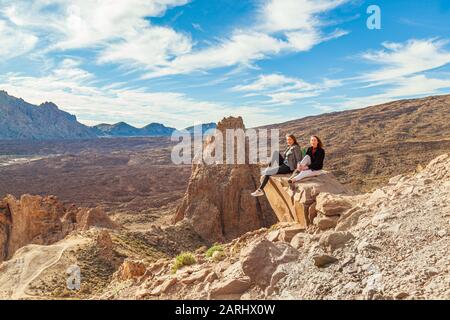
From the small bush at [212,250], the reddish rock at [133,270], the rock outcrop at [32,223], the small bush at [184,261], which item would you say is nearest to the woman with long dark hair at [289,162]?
the small bush at [212,250]

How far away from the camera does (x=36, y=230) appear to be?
107 feet

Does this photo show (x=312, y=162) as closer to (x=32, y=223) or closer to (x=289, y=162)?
(x=289, y=162)

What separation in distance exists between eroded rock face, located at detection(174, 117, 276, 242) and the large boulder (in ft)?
72.9

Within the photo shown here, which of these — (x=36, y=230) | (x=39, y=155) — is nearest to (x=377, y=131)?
(x=36, y=230)

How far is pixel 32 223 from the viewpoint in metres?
32.4

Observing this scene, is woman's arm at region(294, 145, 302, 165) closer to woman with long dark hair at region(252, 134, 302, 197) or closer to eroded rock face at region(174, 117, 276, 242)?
woman with long dark hair at region(252, 134, 302, 197)

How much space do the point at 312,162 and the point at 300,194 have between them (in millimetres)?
1093

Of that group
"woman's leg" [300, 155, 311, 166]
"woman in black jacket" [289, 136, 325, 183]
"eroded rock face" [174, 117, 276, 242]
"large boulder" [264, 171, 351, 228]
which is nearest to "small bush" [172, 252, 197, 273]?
"large boulder" [264, 171, 351, 228]

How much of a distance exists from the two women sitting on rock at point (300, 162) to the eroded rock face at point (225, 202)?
22588 mm

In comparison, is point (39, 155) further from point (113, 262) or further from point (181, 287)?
point (181, 287)

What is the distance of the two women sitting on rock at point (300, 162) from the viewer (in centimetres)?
1098

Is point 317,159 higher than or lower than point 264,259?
higher

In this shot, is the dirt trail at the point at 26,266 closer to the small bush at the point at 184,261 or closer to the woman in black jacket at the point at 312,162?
the small bush at the point at 184,261

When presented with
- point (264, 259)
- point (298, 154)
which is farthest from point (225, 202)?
point (264, 259)
